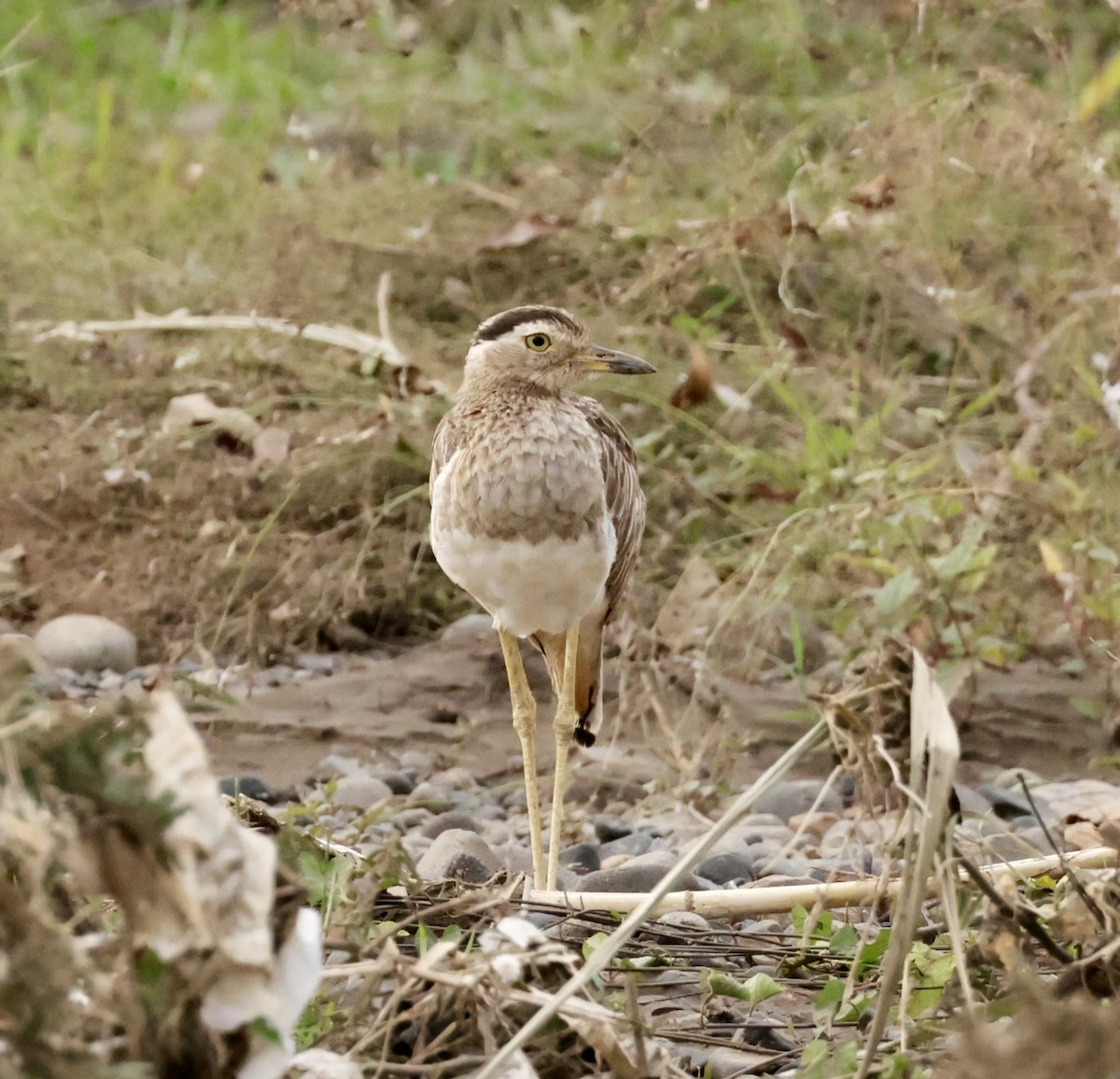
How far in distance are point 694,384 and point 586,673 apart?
1889 mm

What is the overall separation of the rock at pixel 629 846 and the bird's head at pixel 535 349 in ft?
3.81

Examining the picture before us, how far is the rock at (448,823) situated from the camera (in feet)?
14.4

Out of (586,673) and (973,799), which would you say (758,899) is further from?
(973,799)

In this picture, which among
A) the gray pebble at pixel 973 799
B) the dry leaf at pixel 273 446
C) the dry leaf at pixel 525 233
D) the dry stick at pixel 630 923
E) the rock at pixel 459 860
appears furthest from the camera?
the dry leaf at pixel 525 233

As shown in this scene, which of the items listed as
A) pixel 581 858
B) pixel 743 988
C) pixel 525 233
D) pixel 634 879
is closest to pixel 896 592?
pixel 581 858

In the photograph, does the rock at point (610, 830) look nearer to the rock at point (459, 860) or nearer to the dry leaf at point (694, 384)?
the rock at point (459, 860)

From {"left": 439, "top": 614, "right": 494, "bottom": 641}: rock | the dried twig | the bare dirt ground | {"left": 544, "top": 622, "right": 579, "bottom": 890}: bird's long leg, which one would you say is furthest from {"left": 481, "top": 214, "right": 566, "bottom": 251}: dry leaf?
{"left": 544, "top": 622, "right": 579, "bottom": 890}: bird's long leg

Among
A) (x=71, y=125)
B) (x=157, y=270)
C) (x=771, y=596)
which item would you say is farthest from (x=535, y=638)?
(x=71, y=125)

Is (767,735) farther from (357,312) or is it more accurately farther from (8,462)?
→ (8,462)

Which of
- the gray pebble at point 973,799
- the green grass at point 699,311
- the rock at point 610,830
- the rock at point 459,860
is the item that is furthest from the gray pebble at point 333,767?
the gray pebble at point 973,799

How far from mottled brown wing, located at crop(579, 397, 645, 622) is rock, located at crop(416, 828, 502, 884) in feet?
2.37

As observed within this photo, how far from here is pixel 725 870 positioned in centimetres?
387

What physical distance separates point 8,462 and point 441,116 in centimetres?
298

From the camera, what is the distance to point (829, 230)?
5809 millimetres
